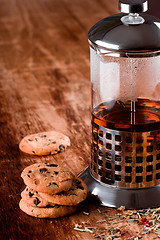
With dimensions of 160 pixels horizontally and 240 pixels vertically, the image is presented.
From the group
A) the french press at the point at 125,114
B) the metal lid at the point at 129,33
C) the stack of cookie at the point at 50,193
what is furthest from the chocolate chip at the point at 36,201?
the metal lid at the point at 129,33

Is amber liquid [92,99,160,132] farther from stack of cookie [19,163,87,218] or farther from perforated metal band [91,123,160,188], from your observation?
stack of cookie [19,163,87,218]

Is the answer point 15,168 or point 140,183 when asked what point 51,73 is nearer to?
point 15,168

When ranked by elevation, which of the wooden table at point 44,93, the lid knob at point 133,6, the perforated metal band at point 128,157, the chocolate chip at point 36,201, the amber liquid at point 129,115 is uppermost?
the lid knob at point 133,6

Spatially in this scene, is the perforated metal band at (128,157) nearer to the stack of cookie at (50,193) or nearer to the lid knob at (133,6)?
the stack of cookie at (50,193)

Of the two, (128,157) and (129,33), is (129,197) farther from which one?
(129,33)

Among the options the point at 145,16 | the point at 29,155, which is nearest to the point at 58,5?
the point at 29,155
